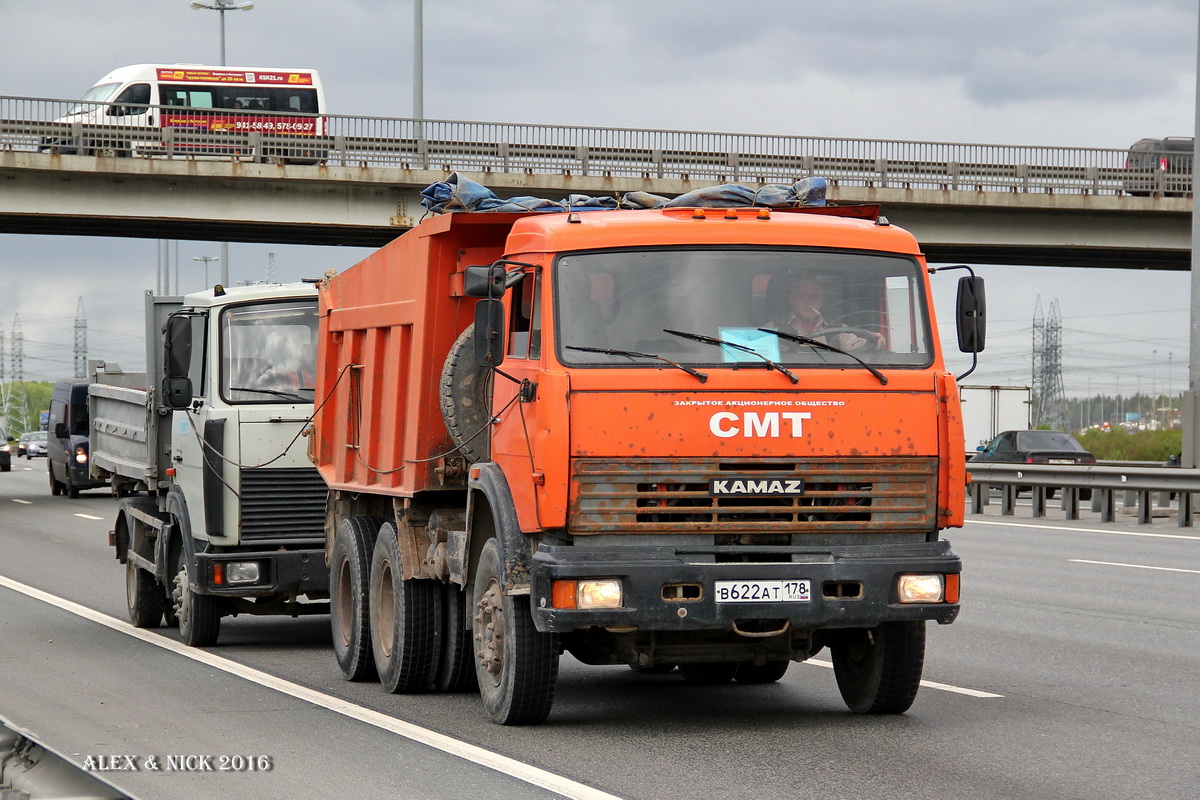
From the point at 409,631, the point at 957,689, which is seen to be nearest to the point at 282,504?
the point at 409,631

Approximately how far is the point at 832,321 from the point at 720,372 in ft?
2.22

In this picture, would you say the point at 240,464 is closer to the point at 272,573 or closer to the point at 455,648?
the point at 272,573

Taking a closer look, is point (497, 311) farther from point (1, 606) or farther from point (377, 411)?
point (1, 606)

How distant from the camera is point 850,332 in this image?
8227 mm

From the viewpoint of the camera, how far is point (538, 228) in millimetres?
8422

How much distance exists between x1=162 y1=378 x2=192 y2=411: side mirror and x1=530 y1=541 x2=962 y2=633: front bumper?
18.6 ft

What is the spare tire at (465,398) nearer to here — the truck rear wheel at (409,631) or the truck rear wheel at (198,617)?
the truck rear wheel at (409,631)

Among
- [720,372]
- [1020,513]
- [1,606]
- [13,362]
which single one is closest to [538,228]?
[720,372]

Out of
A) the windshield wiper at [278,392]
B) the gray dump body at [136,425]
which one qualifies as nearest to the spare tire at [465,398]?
the windshield wiper at [278,392]

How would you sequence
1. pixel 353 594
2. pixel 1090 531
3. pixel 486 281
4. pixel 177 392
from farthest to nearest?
pixel 1090 531 → pixel 177 392 → pixel 353 594 → pixel 486 281

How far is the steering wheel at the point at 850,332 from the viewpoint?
323 inches

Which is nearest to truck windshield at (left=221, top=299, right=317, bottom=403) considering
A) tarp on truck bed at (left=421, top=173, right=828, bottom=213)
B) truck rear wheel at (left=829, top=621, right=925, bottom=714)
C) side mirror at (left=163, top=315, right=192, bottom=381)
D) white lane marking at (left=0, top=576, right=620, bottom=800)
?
side mirror at (left=163, top=315, right=192, bottom=381)

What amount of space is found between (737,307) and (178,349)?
586 centimetres

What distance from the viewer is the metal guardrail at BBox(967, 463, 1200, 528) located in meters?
24.0
